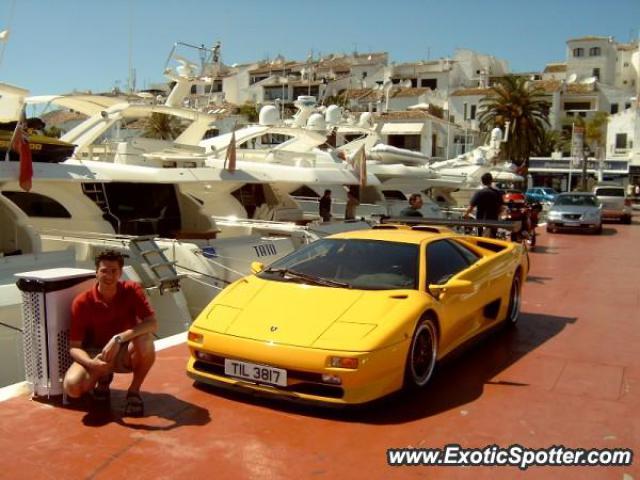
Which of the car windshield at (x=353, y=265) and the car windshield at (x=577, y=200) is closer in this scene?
the car windshield at (x=353, y=265)

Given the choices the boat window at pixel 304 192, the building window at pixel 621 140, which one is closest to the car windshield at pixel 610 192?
the boat window at pixel 304 192

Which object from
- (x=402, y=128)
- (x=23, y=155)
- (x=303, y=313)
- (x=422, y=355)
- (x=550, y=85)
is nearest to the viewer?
(x=303, y=313)

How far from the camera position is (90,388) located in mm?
4426

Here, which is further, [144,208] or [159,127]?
[159,127]

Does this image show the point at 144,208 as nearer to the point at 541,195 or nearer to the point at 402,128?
the point at 541,195

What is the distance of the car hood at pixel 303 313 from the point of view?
4.54m

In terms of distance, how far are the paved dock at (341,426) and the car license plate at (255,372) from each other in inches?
9.3

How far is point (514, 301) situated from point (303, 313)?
3.39 meters

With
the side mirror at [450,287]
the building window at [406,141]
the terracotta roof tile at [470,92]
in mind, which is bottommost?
the side mirror at [450,287]

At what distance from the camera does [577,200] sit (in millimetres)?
22141

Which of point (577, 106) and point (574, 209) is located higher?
point (577, 106)

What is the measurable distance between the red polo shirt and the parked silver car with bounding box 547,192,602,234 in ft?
61.7

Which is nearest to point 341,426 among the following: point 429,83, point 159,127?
point 159,127

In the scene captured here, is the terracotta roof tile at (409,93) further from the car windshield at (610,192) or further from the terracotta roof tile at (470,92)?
the car windshield at (610,192)
